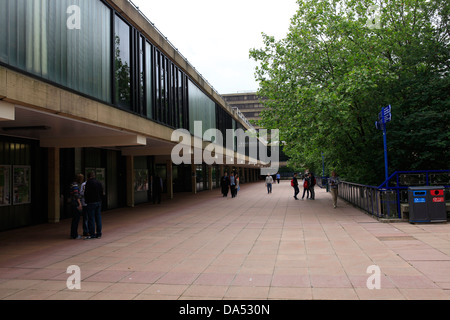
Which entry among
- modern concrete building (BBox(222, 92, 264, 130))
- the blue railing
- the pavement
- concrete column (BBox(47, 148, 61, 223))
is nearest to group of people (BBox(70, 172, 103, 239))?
the pavement

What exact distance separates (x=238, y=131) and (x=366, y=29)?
25.6 m

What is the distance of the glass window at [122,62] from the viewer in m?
12.3

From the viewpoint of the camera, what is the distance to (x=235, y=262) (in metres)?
6.32

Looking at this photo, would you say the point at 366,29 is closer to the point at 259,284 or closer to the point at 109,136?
the point at 109,136

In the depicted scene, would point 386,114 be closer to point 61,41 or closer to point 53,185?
point 61,41

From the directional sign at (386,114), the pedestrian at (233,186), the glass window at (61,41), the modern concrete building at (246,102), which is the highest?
the modern concrete building at (246,102)

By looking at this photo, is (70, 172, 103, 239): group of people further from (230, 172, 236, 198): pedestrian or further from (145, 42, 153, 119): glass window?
(230, 172, 236, 198): pedestrian

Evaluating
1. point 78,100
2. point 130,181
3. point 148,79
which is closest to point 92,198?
point 78,100

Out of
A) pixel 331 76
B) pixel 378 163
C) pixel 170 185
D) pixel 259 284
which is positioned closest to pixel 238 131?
pixel 170 185

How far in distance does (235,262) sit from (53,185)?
8686 millimetres

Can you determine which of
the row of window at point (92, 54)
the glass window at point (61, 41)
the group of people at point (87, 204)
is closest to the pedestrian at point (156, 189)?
the row of window at point (92, 54)

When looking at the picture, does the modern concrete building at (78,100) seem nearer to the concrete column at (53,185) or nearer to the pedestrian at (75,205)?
the concrete column at (53,185)

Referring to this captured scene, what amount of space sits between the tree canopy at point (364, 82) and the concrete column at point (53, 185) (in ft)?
30.0

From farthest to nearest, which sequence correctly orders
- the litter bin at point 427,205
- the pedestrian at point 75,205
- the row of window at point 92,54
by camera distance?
1. the litter bin at point 427,205
2. the pedestrian at point 75,205
3. the row of window at point 92,54
